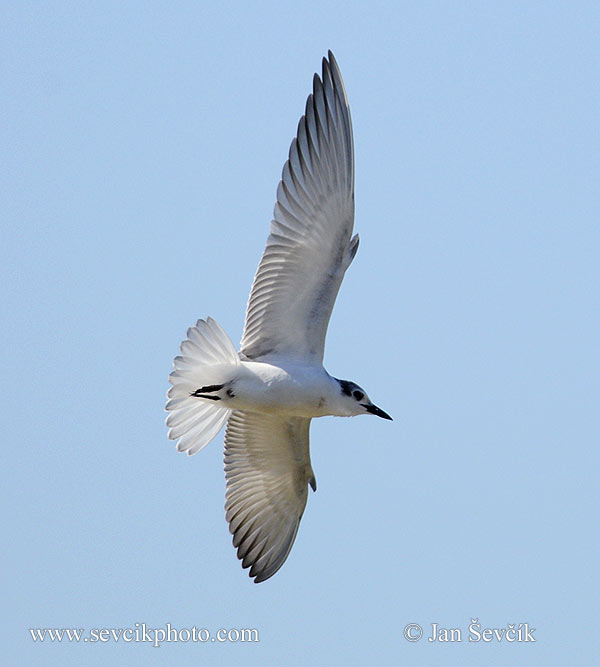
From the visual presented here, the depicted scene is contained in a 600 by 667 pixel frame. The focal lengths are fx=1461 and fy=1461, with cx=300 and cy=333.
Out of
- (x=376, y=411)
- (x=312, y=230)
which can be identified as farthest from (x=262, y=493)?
(x=312, y=230)

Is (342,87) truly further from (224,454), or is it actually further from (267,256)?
(224,454)

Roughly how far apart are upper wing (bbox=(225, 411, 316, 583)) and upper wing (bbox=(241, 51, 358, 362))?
114cm

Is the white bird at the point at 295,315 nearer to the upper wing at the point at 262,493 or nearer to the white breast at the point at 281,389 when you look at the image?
the white breast at the point at 281,389

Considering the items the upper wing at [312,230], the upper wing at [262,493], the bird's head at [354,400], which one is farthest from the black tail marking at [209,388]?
the upper wing at [262,493]

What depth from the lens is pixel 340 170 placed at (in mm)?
9750

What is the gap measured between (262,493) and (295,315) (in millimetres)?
1726

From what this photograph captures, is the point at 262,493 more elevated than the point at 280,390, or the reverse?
the point at 280,390

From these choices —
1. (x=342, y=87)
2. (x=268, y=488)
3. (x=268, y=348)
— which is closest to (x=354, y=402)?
(x=268, y=348)

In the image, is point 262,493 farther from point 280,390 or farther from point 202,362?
point 202,362

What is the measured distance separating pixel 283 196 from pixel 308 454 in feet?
7.23

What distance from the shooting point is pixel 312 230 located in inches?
386

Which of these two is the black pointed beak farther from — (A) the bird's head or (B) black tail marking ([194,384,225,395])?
(B) black tail marking ([194,384,225,395])

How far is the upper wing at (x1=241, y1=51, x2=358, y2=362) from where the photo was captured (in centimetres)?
967

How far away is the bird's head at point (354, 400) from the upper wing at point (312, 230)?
11.4 inches
